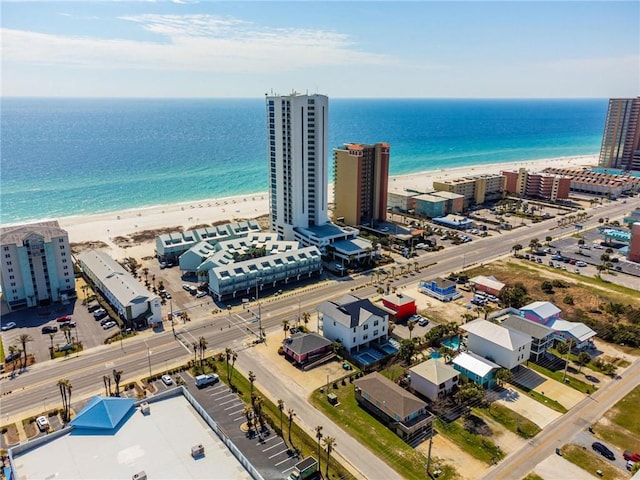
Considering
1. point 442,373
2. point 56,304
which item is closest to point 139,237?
point 56,304

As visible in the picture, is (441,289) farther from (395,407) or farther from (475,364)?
(395,407)

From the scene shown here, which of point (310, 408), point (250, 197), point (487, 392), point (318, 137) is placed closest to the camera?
point (310, 408)

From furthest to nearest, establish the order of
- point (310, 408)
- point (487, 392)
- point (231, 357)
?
point (231, 357)
point (487, 392)
point (310, 408)

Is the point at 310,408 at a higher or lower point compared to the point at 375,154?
lower

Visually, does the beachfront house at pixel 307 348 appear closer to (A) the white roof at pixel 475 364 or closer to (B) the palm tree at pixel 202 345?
(B) the palm tree at pixel 202 345

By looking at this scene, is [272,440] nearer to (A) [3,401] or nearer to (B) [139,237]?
(A) [3,401]
